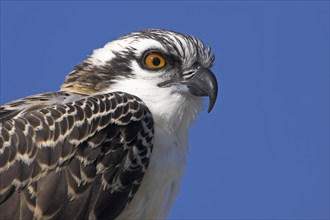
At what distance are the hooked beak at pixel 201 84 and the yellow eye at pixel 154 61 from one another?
25 centimetres

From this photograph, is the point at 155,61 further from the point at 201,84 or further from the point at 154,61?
the point at 201,84

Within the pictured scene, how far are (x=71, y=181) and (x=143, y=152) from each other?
0.90 m

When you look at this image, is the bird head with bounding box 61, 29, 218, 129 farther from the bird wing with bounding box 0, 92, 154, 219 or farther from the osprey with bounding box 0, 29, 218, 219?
the bird wing with bounding box 0, 92, 154, 219

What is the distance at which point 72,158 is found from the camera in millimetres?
12742

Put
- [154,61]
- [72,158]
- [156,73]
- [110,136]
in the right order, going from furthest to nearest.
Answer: [154,61]
[156,73]
[110,136]
[72,158]

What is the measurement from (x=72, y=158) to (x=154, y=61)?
189 cm

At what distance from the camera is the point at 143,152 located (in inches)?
512

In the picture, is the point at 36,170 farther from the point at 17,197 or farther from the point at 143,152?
the point at 143,152

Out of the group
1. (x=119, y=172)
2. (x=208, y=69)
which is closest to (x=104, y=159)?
(x=119, y=172)

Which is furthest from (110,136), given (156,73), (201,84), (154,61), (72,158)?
(201,84)

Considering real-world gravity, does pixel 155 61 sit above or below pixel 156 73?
above

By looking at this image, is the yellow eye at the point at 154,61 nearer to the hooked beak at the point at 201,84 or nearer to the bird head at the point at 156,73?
the bird head at the point at 156,73

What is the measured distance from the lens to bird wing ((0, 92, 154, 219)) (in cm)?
1254

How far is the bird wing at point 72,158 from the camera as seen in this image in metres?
12.5
